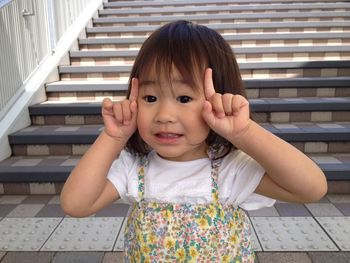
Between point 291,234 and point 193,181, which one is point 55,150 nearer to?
point 291,234

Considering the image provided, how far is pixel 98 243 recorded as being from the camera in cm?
233

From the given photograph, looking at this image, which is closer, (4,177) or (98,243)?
(98,243)

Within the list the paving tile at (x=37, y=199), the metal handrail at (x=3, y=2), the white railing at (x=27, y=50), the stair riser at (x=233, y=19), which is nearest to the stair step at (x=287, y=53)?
the white railing at (x=27, y=50)

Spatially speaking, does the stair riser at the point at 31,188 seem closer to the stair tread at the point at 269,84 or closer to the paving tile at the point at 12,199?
the paving tile at the point at 12,199

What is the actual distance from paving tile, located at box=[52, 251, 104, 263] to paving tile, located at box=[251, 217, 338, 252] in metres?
1.03

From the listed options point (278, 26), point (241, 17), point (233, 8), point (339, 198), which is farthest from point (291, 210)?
point (233, 8)

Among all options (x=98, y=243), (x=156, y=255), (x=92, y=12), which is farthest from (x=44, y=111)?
(x=156, y=255)

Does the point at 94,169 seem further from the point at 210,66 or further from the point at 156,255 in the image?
the point at 210,66

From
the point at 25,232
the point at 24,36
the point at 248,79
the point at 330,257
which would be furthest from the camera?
the point at 248,79

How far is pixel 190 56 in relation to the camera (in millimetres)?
935

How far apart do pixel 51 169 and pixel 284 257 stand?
2.02 meters

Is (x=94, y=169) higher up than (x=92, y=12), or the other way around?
(x=92, y=12)

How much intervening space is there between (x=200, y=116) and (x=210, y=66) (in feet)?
0.49

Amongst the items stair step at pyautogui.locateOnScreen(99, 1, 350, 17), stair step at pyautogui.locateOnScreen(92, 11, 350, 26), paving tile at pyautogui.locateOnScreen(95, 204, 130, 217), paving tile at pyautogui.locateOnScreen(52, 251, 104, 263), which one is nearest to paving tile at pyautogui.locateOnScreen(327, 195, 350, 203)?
paving tile at pyautogui.locateOnScreen(95, 204, 130, 217)
